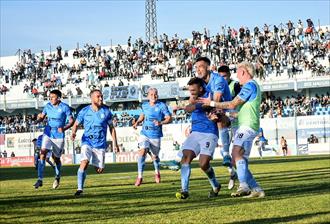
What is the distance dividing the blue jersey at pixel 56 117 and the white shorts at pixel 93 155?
10.4ft

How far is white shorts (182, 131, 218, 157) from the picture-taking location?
1205cm

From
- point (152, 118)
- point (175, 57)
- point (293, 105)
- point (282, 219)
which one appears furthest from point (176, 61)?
point (282, 219)

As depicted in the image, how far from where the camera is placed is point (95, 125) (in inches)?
618

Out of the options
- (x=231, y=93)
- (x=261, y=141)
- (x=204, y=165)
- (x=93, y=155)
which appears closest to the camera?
(x=204, y=165)

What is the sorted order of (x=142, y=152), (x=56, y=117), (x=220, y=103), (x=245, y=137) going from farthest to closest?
1. (x=142, y=152)
2. (x=56, y=117)
3. (x=245, y=137)
4. (x=220, y=103)

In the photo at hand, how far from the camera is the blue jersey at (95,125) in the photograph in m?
15.6

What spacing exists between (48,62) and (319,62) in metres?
28.9

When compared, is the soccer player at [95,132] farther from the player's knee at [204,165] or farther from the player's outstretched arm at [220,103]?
the player's outstretched arm at [220,103]

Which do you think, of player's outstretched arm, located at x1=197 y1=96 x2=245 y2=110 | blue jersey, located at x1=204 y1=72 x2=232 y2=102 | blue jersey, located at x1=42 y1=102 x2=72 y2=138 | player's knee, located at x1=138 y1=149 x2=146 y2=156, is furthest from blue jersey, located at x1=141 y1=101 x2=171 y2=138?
player's outstretched arm, located at x1=197 y1=96 x2=245 y2=110

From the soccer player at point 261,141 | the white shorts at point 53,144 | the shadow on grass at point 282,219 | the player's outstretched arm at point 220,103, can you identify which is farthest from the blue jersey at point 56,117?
the soccer player at point 261,141

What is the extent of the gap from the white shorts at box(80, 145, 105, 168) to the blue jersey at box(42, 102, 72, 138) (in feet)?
10.4

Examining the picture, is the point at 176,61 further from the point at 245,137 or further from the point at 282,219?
the point at 282,219

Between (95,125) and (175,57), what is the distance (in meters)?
49.9

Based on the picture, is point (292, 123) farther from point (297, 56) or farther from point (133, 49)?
point (133, 49)
